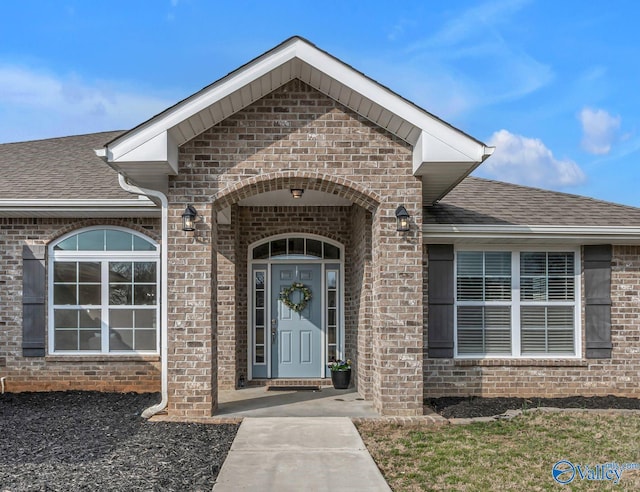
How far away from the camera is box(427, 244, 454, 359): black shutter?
9234 mm

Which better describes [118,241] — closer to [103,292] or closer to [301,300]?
[103,292]

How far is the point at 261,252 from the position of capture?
10.7 metres

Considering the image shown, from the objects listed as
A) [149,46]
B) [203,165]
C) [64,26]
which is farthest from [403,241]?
[64,26]

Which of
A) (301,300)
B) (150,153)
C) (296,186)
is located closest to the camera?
(150,153)

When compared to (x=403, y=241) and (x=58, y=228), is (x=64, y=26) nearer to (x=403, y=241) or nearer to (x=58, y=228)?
(x=58, y=228)

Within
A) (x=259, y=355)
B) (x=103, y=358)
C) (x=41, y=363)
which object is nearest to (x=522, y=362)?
(x=259, y=355)

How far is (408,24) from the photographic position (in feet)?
34.6

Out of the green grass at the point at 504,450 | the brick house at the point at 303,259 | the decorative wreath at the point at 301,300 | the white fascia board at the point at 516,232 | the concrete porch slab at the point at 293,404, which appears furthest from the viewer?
the decorative wreath at the point at 301,300

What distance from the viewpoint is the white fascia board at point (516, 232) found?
905 cm

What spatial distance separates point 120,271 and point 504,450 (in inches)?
250

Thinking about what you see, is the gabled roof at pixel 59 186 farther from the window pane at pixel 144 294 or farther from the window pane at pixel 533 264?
the window pane at pixel 533 264

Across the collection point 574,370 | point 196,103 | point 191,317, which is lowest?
point 574,370

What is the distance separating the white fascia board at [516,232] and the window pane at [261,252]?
2.91 m

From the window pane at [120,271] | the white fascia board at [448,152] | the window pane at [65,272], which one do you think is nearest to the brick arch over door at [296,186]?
the white fascia board at [448,152]
